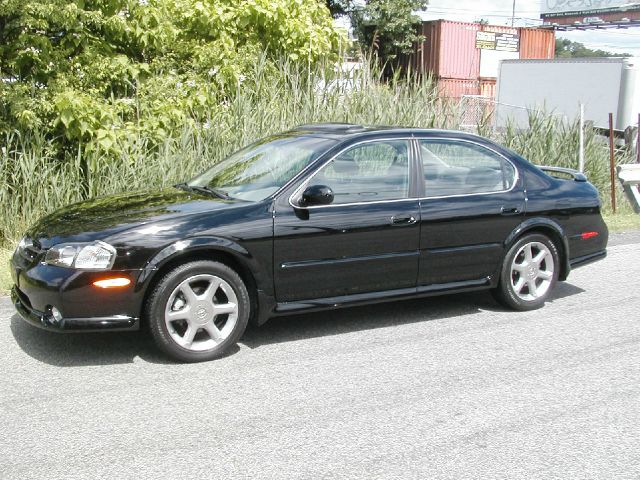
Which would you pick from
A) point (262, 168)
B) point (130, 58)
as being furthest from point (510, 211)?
point (130, 58)

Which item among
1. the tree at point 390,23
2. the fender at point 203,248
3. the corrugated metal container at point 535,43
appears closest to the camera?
the fender at point 203,248

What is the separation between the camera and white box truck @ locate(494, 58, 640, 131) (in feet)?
69.8

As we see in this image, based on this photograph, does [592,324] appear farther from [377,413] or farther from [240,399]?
[240,399]

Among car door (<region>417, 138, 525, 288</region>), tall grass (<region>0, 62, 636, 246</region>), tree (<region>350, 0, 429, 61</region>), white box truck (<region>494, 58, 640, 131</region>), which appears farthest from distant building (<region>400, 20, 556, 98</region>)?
car door (<region>417, 138, 525, 288</region>)

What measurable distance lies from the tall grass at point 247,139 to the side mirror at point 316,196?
411 cm

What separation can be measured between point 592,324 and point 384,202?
1973 mm

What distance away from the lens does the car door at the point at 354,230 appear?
228 inches

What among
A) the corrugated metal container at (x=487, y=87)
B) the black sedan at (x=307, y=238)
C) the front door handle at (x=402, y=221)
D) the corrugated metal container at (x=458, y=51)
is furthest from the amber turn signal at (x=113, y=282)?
the corrugated metal container at (x=458, y=51)

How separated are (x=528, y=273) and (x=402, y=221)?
1417mm

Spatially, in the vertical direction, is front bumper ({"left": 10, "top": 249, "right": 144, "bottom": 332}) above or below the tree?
below

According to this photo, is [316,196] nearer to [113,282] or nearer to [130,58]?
[113,282]

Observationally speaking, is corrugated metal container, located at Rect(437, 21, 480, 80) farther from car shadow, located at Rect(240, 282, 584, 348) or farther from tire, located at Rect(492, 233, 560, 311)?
tire, located at Rect(492, 233, 560, 311)

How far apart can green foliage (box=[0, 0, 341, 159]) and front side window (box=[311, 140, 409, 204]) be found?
4.22 m

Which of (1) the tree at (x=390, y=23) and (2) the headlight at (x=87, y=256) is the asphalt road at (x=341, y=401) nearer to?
(2) the headlight at (x=87, y=256)
